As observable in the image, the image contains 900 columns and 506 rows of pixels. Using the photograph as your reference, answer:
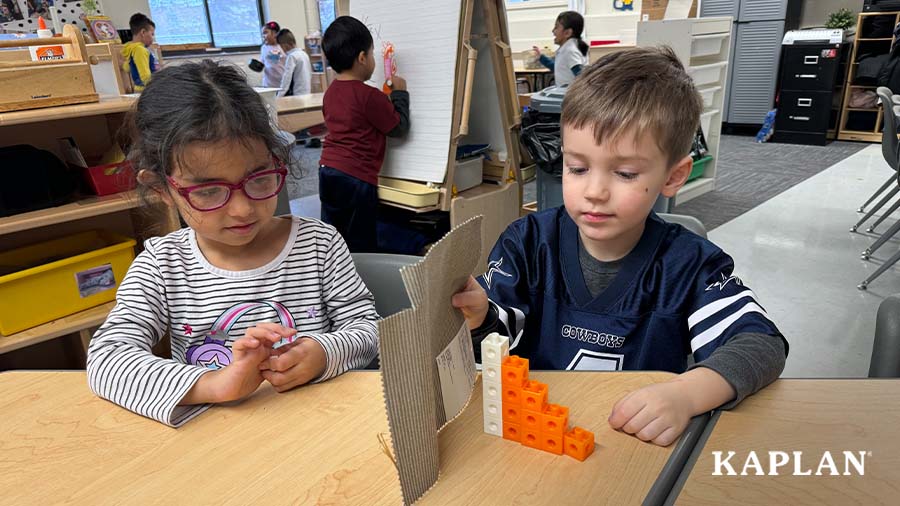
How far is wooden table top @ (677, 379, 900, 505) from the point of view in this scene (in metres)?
0.60

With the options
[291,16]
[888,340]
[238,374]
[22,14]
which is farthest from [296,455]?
[291,16]

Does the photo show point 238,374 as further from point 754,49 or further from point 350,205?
point 754,49

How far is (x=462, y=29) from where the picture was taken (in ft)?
7.66

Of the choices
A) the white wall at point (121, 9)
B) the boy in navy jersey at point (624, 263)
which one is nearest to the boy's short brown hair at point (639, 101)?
the boy in navy jersey at point (624, 263)

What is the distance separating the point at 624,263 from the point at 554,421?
468 mm

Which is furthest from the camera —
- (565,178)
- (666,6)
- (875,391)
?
(666,6)

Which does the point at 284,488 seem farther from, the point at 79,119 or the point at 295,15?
the point at 295,15

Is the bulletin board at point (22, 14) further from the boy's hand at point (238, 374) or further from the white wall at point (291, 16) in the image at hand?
the boy's hand at point (238, 374)

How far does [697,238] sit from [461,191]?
5.69 feet

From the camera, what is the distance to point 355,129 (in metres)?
2.52

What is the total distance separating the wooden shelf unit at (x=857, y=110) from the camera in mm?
5950

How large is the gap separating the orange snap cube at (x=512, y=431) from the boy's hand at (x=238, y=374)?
0.32 metres

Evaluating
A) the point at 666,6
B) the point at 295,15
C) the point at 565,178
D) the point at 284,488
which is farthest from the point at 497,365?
the point at 295,15

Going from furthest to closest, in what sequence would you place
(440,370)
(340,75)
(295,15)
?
(295,15) < (340,75) < (440,370)
